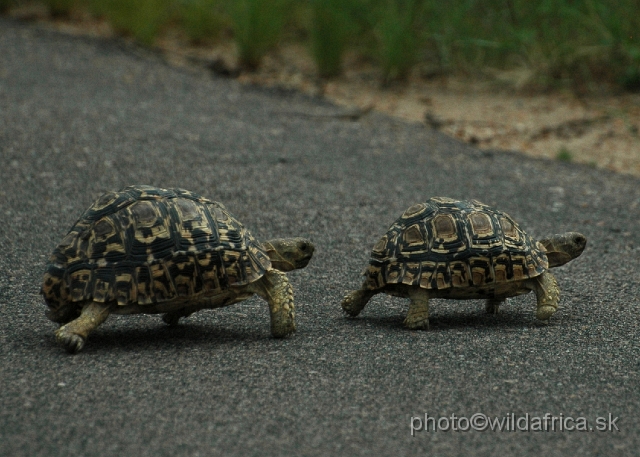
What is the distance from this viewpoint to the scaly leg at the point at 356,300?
374 centimetres

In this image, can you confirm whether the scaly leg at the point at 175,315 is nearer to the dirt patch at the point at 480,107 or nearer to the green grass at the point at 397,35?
the dirt patch at the point at 480,107

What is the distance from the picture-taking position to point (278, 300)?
136 inches

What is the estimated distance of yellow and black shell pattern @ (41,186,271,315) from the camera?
3229mm

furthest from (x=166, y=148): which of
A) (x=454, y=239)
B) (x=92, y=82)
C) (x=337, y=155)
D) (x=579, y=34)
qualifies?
(x=579, y=34)

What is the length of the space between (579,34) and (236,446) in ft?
24.5

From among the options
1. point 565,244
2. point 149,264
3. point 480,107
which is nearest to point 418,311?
point 565,244

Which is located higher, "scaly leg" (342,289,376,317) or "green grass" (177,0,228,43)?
"green grass" (177,0,228,43)

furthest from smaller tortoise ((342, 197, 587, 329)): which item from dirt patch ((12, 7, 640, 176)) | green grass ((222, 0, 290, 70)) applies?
green grass ((222, 0, 290, 70))

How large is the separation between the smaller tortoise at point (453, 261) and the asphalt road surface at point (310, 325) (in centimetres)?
14

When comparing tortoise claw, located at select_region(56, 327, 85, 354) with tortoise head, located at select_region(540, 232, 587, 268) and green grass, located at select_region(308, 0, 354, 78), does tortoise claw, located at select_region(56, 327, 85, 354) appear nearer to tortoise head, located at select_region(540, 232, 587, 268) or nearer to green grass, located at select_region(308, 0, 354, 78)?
tortoise head, located at select_region(540, 232, 587, 268)

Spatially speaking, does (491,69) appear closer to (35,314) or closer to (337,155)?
(337,155)

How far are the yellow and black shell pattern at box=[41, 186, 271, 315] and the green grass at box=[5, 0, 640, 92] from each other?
5.45m

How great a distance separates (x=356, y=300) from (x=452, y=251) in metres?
0.46

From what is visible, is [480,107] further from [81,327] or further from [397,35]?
[81,327]
